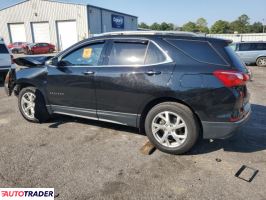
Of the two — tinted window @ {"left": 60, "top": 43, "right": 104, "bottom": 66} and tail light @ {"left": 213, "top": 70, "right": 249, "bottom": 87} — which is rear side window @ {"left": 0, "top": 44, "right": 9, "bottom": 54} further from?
tail light @ {"left": 213, "top": 70, "right": 249, "bottom": 87}

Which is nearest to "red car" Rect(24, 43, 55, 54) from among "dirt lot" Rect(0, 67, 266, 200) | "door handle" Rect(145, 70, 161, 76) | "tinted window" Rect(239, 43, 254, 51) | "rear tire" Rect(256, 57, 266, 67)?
"tinted window" Rect(239, 43, 254, 51)

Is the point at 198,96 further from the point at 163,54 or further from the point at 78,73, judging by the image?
the point at 78,73

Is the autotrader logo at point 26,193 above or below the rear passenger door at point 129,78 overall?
below

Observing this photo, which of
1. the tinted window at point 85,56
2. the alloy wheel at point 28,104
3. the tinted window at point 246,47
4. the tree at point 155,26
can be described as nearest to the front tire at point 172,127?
the tinted window at point 85,56

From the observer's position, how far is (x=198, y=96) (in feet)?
12.1

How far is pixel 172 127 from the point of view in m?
3.93

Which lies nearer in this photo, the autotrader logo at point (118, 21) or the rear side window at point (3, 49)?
the rear side window at point (3, 49)

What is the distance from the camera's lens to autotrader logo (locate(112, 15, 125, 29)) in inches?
1563

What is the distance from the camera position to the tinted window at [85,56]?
453cm

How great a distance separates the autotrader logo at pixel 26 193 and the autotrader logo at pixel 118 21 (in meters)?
38.4

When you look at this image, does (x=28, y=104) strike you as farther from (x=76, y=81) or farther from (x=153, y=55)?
(x=153, y=55)

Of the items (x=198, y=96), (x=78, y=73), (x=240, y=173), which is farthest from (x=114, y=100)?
(x=240, y=173)

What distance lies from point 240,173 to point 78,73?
2.95m

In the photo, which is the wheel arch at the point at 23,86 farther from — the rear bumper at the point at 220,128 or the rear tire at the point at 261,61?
the rear tire at the point at 261,61
